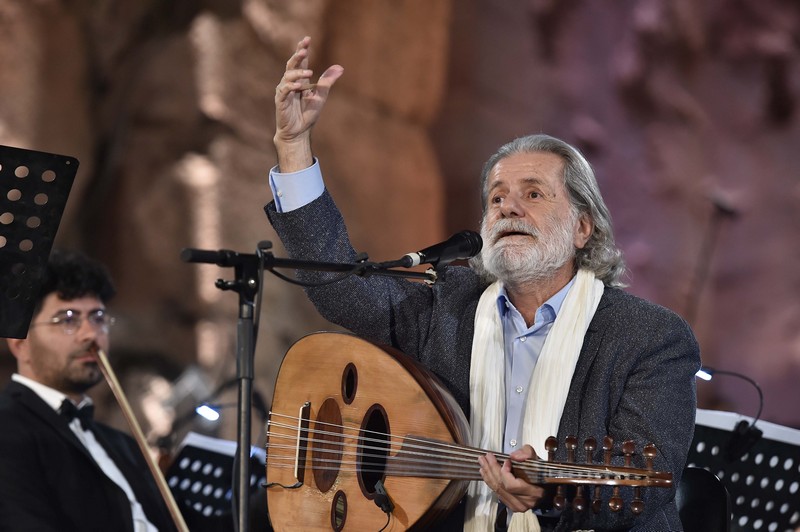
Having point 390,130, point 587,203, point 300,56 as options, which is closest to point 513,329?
point 587,203

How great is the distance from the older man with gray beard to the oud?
0.12m

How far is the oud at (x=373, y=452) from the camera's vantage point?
1915 mm

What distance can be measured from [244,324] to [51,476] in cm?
185

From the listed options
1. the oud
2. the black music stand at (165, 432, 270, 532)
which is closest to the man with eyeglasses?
the black music stand at (165, 432, 270, 532)

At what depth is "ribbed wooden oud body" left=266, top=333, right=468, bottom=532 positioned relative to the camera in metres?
2.11

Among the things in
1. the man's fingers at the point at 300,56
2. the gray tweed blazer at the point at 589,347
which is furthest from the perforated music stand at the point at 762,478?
the man's fingers at the point at 300,56

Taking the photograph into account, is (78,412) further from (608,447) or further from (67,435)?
(608,447)

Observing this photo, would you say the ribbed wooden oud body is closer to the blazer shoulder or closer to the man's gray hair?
the blazer shoulder

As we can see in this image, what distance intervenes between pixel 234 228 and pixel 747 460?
3.01 m

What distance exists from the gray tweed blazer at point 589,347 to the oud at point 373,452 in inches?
6.4

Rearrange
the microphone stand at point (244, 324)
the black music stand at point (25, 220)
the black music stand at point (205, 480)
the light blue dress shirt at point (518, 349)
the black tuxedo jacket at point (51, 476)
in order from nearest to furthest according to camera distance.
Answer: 1. the microphone stand at point (244, 324)
2. the black music stand at point (25, 220)
3. the light blue dress shirt at point (518, 349)
4. the black tuxedo jacket at point (51, 476)
5. the black music stand at point (205, 480)

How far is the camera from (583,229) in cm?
274

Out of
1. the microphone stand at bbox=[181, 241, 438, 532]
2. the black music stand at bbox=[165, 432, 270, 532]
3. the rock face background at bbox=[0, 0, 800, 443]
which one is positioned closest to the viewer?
the microphone stand at bbox=[181, 241, 438, 532]

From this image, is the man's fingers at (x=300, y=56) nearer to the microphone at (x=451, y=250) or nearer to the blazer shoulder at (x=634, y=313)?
the microphone at (x=451, y=250)
